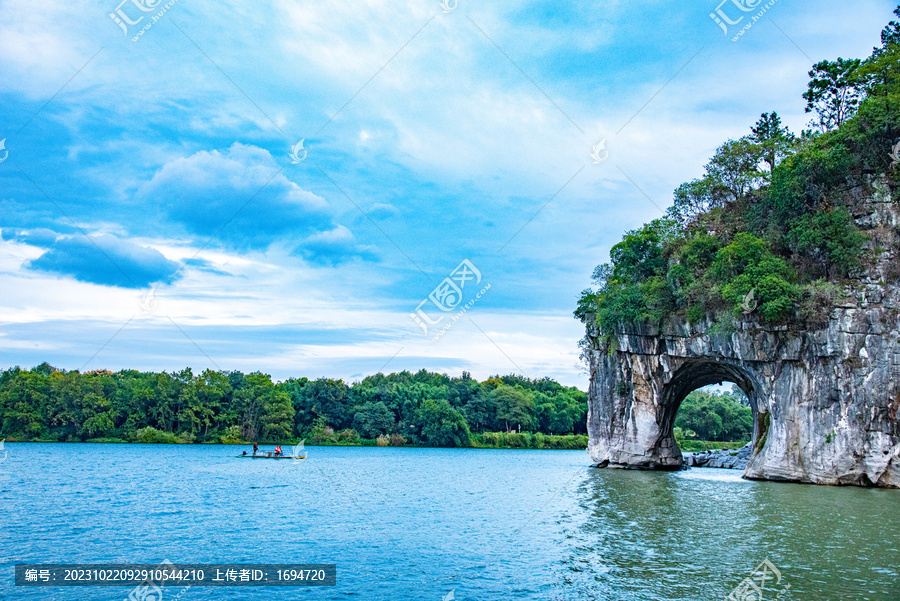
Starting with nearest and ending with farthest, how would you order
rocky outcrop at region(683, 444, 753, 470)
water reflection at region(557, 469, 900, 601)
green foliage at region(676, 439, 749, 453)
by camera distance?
1. water reflection at region(557, 469, 900, 601)
2. rocky outcrop at region(683, 444, 753, 470)
3. green foliage at region(676, 439, 749, 453)

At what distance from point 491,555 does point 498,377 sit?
95.1 m

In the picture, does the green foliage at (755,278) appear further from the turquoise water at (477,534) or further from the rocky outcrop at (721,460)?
the rocky outcrop at (721,460)

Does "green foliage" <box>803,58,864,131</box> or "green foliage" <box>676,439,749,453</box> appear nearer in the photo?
"green foliage" <box>803,58,864,131</box>

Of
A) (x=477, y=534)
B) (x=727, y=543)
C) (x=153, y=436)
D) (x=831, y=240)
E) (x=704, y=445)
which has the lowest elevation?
(x=704, y=445)

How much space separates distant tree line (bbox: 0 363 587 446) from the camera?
66250 millimetres

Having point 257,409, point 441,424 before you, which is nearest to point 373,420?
point 441,424

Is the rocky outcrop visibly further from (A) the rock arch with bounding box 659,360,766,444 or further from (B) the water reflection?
(B) the water reflection

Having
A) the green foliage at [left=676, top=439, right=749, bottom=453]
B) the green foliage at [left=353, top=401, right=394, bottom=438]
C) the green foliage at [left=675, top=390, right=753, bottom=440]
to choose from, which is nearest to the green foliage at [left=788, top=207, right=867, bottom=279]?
the green foliage at [left=676, top=439, right=749, bottom=453]

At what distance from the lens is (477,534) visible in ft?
58.6

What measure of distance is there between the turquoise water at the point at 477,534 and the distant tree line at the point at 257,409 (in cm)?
3955

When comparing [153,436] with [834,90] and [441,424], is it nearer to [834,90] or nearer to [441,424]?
[441,424]

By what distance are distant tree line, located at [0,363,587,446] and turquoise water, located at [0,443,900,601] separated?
130 feet

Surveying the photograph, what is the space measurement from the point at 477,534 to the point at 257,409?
6166 cm

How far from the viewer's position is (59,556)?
14.3m
